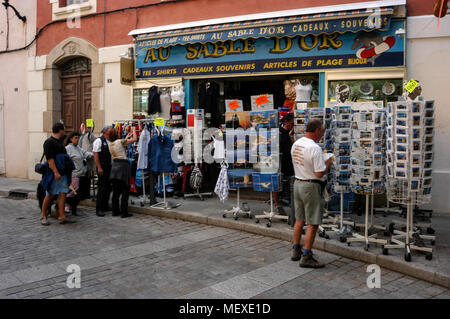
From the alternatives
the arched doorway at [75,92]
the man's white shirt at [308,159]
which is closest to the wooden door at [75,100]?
the arched doorway at [75,92]

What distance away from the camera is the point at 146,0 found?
11.5m

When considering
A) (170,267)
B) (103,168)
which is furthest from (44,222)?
(170,267)

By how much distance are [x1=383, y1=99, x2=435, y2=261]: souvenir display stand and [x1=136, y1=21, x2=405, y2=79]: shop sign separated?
137 inches

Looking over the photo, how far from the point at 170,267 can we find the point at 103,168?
4185 millimetres

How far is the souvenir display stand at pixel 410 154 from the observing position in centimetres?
530

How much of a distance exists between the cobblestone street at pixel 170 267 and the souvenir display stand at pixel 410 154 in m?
1.00

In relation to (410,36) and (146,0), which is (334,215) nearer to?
(410,36)

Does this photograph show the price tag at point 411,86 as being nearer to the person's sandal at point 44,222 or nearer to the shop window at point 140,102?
the person's sandal at point 44,222

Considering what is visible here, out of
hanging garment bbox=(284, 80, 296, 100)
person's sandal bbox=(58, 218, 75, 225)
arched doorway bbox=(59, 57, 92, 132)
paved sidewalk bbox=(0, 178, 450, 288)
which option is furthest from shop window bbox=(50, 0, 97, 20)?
person's sandal bbox=(58, 218, 75, 225)

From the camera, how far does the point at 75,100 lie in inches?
524

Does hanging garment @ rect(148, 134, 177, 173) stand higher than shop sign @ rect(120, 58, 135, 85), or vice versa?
shop sign @ rect(120, 58, 135, 85)

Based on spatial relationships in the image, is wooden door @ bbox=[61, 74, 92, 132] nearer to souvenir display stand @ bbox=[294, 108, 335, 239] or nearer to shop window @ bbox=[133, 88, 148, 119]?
shop window @ bbox=[133, 88, 148, 119]

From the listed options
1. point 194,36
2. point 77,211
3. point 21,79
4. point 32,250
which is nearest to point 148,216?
point 77,211

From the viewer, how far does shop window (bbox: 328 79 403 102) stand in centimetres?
852
